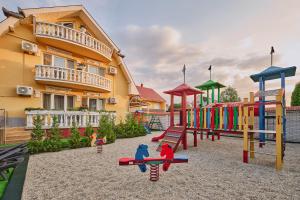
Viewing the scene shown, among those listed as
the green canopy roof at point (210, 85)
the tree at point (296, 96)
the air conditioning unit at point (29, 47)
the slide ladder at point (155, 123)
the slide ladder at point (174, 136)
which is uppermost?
the air conditioning unit at point (29, 47)

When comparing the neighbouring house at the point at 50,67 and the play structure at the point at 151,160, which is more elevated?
the neighbouring house at the point at 50,67

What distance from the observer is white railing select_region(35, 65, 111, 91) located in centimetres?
1077

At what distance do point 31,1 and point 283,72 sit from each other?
16.0 metres

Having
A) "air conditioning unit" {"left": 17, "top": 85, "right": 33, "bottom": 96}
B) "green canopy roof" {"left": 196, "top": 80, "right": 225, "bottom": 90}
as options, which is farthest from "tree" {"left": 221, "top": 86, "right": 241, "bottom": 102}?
"air conditioning unit" {"left": 17, "top": 85, "right": 33, "bottom": 96}

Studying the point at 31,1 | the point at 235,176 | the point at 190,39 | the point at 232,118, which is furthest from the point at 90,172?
the point at 31,1

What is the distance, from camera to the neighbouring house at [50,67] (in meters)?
9.97

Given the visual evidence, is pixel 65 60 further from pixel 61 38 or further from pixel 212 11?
pixel 212 11

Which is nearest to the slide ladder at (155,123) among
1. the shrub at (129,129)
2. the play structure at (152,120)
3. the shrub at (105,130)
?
the play structure at (152,120)

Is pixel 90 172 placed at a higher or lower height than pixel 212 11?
lower

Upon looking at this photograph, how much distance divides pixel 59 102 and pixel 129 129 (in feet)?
18.1

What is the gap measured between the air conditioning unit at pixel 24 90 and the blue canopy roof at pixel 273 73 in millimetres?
13476

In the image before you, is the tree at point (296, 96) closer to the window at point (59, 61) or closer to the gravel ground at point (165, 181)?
the gravel ground at point (165, 181)

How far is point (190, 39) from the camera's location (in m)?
9.85

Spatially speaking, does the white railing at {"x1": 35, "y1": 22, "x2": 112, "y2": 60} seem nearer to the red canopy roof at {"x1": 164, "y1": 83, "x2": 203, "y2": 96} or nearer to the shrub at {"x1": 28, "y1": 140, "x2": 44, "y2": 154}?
the shrub at {"x1": 28, "y1": 140, "x2": 44, "y2": 154}
